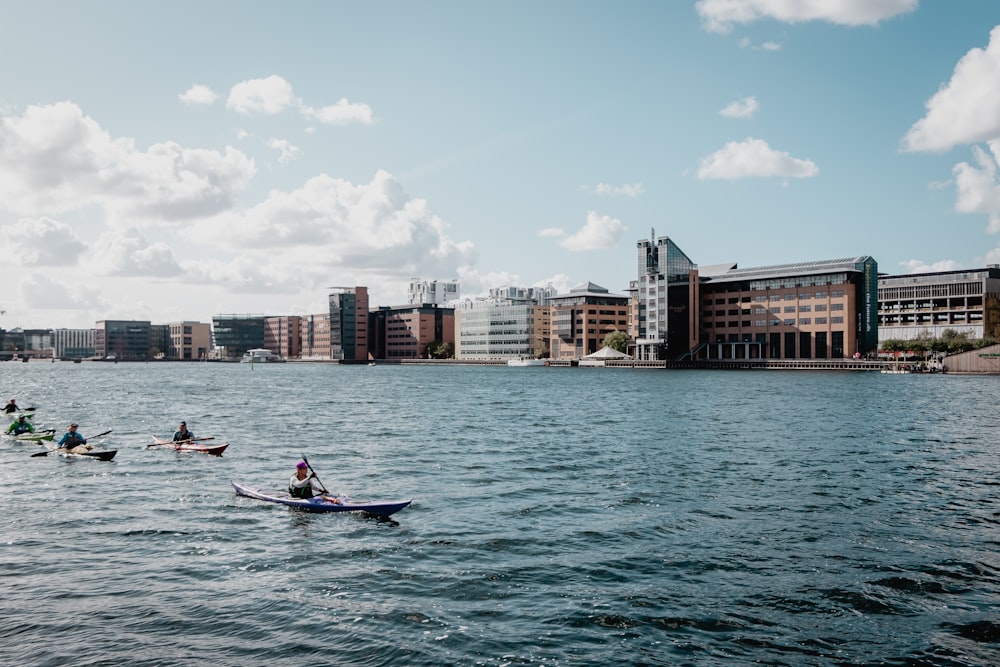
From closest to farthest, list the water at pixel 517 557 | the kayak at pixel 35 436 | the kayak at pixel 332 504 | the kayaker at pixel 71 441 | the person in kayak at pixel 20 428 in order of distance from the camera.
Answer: the water at pixel 517 557, the kayak at pixel 332 504, the kayaker at pixel 71 441, the kayak at pixel 35 436, the person in kayak at pixel 20 428

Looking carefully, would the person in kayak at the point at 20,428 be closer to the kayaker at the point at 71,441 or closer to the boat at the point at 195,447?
the kayaker at the point at 71,441

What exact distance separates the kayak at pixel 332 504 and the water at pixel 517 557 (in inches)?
26.1

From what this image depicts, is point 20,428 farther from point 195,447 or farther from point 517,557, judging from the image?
point 517,557

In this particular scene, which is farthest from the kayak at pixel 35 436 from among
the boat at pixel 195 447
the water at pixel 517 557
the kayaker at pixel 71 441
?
the boat at pixel 195 447

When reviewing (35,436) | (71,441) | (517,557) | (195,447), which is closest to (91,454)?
(71,441)

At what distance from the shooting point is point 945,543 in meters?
26.3

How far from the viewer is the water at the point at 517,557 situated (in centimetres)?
1806

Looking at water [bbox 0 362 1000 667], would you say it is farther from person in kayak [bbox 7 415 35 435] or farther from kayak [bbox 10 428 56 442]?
person in kayak [bbox 7 415 35 435]

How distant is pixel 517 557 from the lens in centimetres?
2483

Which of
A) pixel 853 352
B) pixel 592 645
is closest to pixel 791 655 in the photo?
pixel 592 645

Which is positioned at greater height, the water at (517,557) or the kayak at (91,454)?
the kayak at (91,454)

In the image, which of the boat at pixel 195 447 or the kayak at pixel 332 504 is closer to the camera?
the kayak at pixel 332 504

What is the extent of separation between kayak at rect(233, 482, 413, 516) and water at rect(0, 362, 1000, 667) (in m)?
0.66

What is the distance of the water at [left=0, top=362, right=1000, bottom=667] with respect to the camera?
59.3 ft
